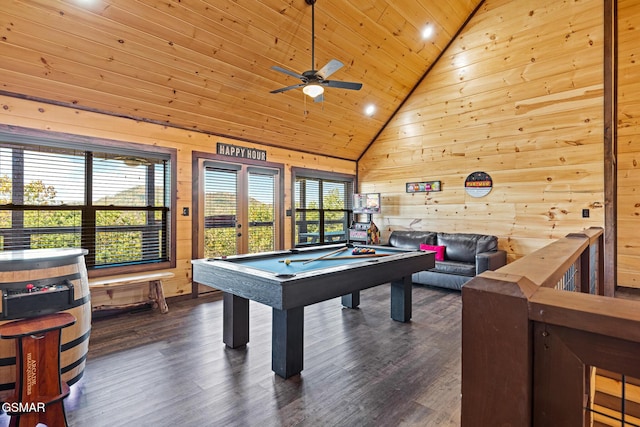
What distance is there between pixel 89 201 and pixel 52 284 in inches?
85.0

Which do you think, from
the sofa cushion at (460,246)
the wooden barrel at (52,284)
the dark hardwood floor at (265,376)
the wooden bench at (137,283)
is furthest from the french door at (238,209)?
the sofa cushion at (460,246)

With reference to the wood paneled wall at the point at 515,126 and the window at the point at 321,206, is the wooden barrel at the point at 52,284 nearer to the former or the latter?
the window at the point at 321,206

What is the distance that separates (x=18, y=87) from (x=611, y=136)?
726 cm

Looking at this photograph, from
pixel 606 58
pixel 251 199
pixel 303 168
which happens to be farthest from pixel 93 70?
pixel 606 58

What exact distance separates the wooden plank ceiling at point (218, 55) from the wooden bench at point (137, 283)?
81.9 inches

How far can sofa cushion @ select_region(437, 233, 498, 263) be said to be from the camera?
5.29 metres

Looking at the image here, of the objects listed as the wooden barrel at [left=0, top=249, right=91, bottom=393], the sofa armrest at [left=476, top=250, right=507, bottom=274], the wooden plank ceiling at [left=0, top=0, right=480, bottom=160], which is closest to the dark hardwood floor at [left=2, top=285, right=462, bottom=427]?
the wooden barrel at [left=0, top=249, right=91, bottom=393]

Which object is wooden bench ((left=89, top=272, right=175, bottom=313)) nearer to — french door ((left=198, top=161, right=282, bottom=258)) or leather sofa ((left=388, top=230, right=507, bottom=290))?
french door ((left=198, top=161, right=282, bottom=258))

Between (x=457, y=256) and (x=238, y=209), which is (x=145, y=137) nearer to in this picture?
(x=238, y=209)

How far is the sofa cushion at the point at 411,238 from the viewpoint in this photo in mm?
6047

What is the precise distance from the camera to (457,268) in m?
5.12

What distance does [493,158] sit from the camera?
5488 mm

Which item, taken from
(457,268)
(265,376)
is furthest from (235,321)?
(457,268)

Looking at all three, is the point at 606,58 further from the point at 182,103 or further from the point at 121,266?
the point at 121,266
